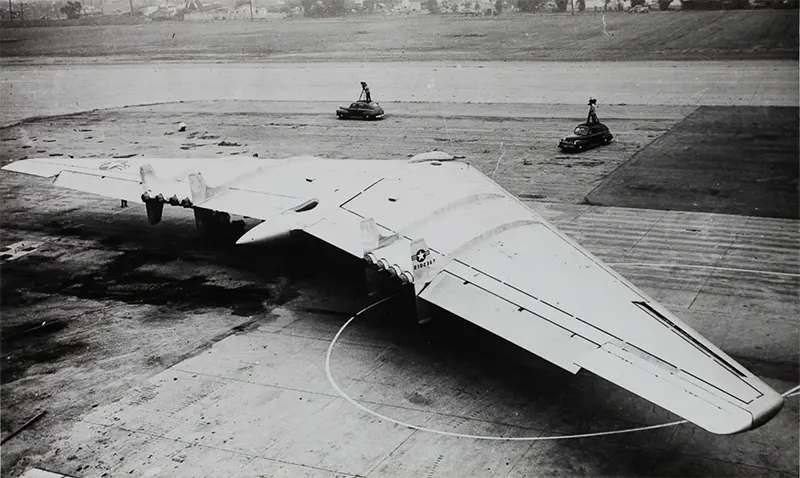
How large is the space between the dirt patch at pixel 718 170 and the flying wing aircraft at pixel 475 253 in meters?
12.5

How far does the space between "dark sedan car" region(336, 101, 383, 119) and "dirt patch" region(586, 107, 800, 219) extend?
23.1m

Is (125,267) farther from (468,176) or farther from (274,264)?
(468,176)

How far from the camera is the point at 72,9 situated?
66.2 metres

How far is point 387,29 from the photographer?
104 m

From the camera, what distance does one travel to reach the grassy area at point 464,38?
294ft

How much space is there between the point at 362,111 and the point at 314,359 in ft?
141

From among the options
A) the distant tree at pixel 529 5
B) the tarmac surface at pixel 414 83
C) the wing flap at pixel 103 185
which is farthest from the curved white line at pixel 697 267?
the distant tree at pixel 529 5

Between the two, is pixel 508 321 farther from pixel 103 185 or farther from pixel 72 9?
pixel 72 9

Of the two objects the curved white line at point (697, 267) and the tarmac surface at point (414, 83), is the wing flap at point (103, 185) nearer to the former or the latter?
the curved white line at point (697, 267)

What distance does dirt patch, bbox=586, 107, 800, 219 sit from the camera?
37594 mm

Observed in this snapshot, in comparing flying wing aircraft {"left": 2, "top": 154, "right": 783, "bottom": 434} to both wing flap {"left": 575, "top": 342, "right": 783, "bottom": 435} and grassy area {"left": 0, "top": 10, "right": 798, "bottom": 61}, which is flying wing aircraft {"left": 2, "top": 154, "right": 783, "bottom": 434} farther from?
grassy area {"left": 0, "top": 10, "right": 798, "bottom": 61}

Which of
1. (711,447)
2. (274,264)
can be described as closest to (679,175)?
(274,264)

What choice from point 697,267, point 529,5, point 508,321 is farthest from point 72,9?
point 529,5

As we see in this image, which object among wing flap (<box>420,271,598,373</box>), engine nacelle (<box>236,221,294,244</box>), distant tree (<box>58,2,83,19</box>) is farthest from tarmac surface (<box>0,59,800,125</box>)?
wing flap (<box>420,271,598,373</box>)
